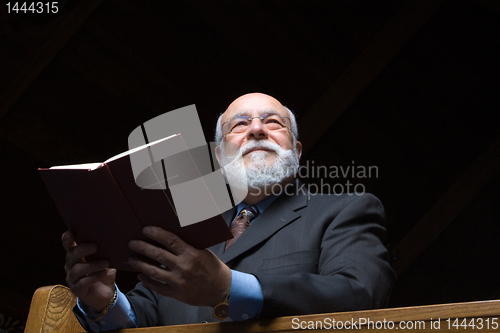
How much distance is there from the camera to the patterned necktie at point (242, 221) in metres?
1.43

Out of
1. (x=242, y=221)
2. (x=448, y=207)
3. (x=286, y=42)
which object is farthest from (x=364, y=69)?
(x=242, y=221)

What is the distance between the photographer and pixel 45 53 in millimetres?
2592

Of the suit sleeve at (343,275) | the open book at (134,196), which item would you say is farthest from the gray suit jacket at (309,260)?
the open book at (134,196)

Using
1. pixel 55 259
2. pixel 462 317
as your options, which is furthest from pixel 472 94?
pixel 55 259

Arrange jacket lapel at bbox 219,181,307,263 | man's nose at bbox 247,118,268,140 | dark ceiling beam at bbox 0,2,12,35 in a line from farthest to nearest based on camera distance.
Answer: dark ceiling beam at bbox 0,2,12,35
man's nose at bbox 247,118,268,140
jacket lapel at bbox 219,181,307,263

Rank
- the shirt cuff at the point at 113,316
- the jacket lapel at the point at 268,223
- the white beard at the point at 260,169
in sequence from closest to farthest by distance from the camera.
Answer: the shirt cuff at the point at 113,316 → the jacket lapel at the point at 268,223 → the white beard at the point at 260,169

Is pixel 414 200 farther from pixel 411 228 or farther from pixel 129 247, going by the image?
pixel 129 247

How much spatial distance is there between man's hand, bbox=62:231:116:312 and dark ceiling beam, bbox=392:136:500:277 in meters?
2.88

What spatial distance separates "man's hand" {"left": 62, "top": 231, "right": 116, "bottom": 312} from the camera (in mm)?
935

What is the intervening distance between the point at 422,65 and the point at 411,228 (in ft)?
4.50

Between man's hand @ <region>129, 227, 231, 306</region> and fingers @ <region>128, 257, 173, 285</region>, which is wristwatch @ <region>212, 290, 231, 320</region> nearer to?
man's hand @ <region>129, 227, 231, 306</region>

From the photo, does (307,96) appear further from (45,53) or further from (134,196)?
(134,196)
